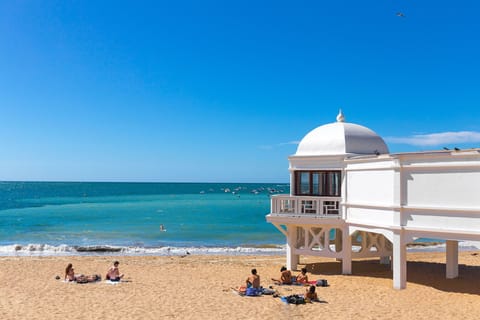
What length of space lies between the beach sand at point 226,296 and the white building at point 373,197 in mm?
1091

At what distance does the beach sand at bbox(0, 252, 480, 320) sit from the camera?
12.9m

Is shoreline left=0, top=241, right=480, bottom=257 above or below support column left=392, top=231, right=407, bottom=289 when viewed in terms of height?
below

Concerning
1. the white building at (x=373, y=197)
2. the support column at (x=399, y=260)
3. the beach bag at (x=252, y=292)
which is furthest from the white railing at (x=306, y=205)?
the beach bag at (x=252, y=292)

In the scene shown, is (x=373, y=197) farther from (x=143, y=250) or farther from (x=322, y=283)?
(x=143, y=250)

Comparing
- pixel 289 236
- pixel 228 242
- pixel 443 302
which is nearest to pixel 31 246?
pixel 228 242

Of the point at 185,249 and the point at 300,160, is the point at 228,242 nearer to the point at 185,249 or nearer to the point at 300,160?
the point at 185,249

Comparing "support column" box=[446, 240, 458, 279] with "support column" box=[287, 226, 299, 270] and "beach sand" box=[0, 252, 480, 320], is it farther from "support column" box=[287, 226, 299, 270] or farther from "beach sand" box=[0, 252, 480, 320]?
"support column" box=[287, 226, 299, 270]

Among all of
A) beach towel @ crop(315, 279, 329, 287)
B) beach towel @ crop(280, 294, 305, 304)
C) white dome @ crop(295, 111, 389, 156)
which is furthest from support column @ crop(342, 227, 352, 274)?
beach towel @ crop(280, 294, 305, 304)

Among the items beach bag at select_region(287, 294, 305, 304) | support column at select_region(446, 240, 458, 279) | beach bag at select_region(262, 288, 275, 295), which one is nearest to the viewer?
beach bag at select_region(287, 294, 305, 304)

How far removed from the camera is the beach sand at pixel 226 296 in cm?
1293

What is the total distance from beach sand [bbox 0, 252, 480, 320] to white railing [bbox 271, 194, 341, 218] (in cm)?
263

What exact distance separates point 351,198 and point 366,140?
2567mm

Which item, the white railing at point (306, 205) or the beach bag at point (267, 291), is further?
the white railing at point (306, 205)

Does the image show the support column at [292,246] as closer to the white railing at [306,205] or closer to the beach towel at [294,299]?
the white railing at [306,205]
